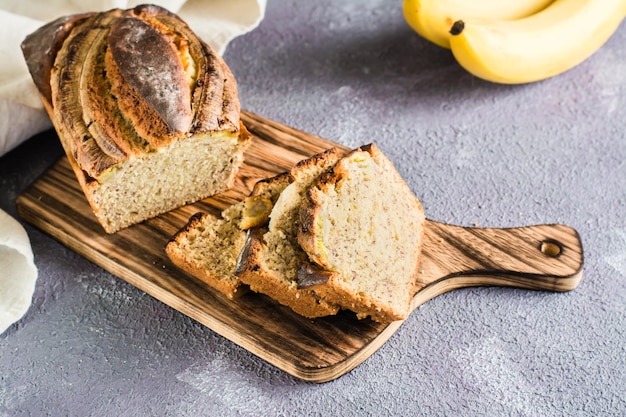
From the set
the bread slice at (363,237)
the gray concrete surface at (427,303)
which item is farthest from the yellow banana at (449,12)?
the bread slice at (363,237)

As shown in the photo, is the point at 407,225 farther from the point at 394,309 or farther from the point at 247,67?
the point at 247,67

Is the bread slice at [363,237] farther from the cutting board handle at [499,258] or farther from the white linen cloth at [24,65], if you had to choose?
the white linen cloth at [24,65]

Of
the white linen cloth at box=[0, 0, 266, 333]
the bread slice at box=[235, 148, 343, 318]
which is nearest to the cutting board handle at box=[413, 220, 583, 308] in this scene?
the bread slice at box=[235, 148, 343, 318]

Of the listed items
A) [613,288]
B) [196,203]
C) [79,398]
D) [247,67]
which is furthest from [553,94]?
[79,398]

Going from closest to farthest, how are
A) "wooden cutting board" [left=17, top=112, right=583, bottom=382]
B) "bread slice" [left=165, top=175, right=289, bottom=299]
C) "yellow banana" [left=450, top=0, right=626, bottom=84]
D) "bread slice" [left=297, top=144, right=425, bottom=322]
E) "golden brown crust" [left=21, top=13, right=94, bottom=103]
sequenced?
"bread slice" [left=297, top=144, right=425, bottom=322] → "wooden cutting board" [left=17, top=112, right=583, bottom=382] → "bread slice" [left=165, top=175, right=289, bottom=299] → "golden brown crust" [left=21, top=13, right=94, bottom=103] → "yellow banana" [left=450, top=0, right=626, bottom=84]

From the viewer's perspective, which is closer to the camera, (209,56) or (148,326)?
(148,326)

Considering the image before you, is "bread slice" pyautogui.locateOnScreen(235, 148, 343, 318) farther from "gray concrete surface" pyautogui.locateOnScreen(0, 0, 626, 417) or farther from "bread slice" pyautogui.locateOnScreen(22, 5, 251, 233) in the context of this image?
"bread slice" pyautogui.locateOnScreen(22, 5, 251, 233)
